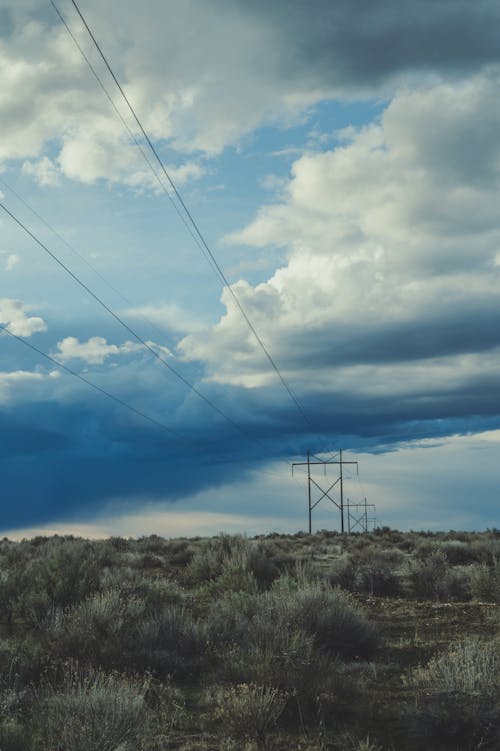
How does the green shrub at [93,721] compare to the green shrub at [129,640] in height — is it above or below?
below

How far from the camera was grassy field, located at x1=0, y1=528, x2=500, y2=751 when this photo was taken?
852 cm

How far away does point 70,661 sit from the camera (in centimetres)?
1123

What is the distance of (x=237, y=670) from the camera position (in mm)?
11070

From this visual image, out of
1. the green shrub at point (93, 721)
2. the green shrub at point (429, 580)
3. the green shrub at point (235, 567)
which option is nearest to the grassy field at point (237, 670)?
the green shrub at point (93, 721)

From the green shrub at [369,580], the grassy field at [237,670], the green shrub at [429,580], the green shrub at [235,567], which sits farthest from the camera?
the green shrub at [369,580]

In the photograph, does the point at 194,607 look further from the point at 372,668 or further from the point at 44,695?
the point at 44,695

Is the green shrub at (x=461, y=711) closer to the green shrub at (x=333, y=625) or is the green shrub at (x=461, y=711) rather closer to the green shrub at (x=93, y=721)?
the green shrub at (x=93, y=721)

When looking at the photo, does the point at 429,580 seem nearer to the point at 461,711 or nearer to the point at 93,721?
the point at 461,711

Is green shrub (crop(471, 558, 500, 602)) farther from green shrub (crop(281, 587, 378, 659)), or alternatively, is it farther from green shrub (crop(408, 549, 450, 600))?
green shrub (crop(281, 587, 378, 659))

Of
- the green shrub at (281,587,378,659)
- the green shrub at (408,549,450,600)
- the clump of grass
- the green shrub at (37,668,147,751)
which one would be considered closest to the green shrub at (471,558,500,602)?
the green shrub at (408,549,450,600)

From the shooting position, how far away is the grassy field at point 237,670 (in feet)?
27.9

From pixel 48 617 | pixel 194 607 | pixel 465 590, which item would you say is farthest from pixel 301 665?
pixel 465 590

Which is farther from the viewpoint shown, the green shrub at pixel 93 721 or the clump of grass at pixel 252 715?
the clump of grass at pixel 252 715

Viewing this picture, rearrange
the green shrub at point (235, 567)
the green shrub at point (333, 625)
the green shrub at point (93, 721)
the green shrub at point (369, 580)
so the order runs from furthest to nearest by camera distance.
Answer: the green shrub at point (369, 580) → the green shrub at point (235, 567) → the green shrub at point (333, 625) → the green shrub at point (93, 721)
